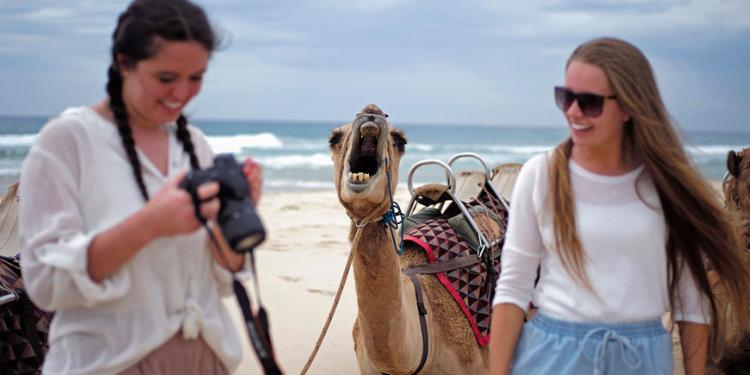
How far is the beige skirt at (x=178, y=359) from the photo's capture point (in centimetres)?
194

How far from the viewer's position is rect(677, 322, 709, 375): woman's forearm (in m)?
2.54

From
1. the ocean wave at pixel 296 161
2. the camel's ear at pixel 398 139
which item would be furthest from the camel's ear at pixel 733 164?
the ocean wave at pixel 296 161

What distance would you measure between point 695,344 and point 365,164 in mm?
1857

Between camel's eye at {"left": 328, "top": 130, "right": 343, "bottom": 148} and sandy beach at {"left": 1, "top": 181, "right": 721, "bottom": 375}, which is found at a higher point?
camel's eye at {"left": 328, "top": 130, "right": 343, "bottom": 148}

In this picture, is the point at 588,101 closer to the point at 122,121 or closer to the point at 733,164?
the point at 122,121

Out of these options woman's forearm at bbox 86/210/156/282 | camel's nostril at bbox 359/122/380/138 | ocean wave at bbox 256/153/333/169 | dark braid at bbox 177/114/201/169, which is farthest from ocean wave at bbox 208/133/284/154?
woman's forearm at bbox 86/210/156/282

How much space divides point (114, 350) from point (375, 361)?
2295 mm

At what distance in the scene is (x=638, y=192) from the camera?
2.50 meters

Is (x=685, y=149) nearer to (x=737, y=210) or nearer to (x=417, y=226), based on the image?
(x=737, y=210)

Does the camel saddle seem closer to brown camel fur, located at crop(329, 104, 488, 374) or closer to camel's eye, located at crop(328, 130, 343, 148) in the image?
brown camel fur, located at crop(329, 104, 488, 374)

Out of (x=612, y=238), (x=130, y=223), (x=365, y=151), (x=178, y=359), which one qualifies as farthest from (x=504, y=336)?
(x=365, y=151)

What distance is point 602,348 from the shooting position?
95.3 inches

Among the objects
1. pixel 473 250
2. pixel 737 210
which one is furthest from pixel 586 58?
pixel 473 250

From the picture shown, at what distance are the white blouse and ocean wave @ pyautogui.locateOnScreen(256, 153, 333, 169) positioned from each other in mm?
27475
